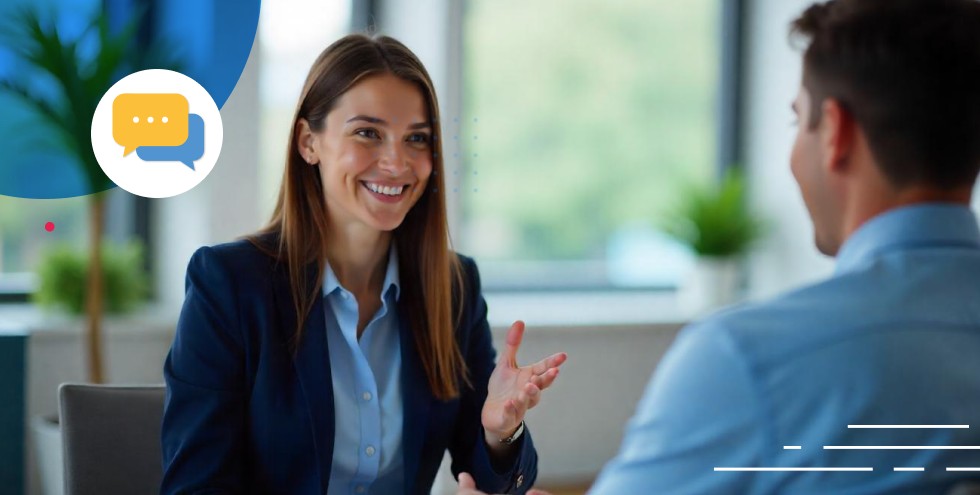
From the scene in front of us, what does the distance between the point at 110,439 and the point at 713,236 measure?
123 inches

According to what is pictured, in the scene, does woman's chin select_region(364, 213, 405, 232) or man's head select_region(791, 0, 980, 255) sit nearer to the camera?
man's head select_region(791, 0, 980, 255)

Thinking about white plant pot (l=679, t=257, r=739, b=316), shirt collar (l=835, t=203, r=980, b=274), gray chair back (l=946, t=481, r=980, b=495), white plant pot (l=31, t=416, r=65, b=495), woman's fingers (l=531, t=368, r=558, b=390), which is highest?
shirt collar (l=835, t=203, r=980, b=274)

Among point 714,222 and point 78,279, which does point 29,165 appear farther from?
point 714,222

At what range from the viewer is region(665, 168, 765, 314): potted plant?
4.35m

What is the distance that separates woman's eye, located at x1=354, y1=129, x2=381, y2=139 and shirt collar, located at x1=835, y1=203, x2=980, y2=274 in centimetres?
91

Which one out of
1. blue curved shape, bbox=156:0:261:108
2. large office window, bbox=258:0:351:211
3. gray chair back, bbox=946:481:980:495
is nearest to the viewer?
gray chair back, bbox=946:481:980:495

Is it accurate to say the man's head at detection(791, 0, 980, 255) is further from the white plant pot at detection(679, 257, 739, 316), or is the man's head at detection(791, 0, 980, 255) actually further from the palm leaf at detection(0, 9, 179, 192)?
the white plant pot at detection(679, 257, 739, 316)

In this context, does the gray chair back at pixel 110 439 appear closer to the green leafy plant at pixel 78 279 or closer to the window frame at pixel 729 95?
the green leafy plant at pixel 78 279

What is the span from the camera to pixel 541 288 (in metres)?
4.53

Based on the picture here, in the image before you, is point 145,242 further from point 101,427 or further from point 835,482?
point 835,482

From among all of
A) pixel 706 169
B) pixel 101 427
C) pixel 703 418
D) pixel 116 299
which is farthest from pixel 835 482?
pixel 706 169

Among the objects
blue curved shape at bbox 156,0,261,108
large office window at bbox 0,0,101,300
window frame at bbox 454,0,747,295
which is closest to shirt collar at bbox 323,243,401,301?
blue curved shape at bbox 156,0,261,108

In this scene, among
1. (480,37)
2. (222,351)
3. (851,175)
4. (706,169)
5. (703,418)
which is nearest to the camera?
(703,418)

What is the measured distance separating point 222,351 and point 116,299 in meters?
2.00
